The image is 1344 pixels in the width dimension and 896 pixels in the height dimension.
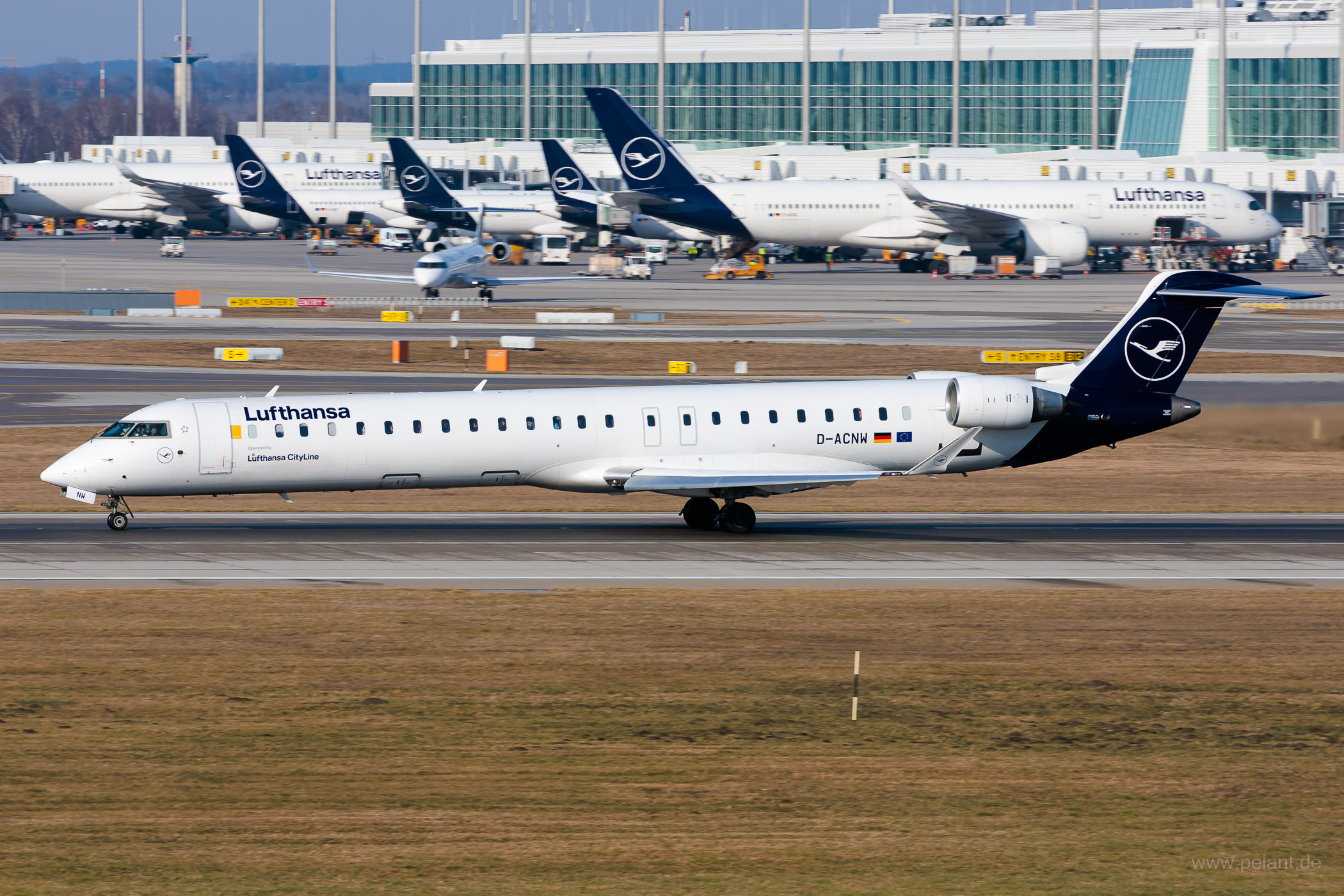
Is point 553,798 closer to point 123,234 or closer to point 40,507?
point 40,507

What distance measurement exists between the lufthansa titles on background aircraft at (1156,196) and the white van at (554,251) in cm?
4460

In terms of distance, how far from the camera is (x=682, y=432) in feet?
127

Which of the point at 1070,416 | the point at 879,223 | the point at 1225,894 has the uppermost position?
the point at 879,223

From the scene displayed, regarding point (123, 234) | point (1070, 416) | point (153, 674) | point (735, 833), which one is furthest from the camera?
point (123, 234)

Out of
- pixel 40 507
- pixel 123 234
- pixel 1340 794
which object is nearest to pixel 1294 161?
pixel 123 234

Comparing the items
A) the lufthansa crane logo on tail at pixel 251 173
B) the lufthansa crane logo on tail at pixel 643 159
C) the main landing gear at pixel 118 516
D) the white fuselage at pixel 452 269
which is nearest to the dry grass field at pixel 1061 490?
the main landing gear at pixel 118 516

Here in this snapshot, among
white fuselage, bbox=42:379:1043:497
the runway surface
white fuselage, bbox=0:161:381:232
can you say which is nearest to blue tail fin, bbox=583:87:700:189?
white fuselage, bbox=0:161:381:232

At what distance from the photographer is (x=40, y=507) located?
43.3 metres

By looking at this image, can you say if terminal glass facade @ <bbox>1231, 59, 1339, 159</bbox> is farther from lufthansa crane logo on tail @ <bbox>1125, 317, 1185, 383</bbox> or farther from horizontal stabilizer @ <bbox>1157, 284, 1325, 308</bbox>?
lufthansa crane logo on tail @ <bbox>1125, 317, 1185, 383</bbox>

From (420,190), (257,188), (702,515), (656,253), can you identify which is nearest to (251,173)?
(257,188)

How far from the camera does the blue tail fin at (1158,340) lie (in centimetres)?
4025

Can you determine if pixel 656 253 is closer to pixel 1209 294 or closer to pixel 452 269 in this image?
pixel 452 269

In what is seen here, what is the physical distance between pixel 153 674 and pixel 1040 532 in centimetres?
2254

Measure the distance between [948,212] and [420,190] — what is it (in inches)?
1652
